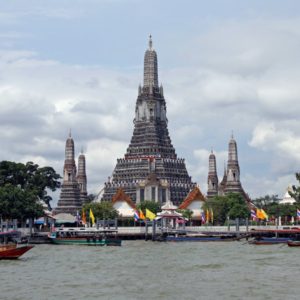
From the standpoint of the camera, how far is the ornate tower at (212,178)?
579 feet

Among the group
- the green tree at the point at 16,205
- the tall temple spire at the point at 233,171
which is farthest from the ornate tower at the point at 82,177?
the green tree at the point at 16,205

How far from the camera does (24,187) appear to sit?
147500mm

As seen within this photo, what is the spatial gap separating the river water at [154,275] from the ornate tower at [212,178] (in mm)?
86815

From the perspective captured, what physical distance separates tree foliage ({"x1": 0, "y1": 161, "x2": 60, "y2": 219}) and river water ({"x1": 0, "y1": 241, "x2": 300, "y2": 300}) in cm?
3363

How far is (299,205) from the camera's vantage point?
138m

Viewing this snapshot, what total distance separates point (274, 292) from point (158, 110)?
127 metres

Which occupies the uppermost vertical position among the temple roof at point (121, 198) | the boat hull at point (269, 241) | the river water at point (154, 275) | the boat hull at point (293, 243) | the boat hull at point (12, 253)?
the temple roof at point (121, 198)

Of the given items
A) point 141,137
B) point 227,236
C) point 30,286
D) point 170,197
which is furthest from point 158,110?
point 30,286

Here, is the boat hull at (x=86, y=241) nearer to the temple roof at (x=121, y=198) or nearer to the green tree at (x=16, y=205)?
the green tree at (x=16, y=205)

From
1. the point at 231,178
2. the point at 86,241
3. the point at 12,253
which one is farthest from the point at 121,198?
the point at 12,253

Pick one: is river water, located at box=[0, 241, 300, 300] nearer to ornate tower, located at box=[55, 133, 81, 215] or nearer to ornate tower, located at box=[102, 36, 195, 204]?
ornate tower, located at box=[102, 36, 195, 204]

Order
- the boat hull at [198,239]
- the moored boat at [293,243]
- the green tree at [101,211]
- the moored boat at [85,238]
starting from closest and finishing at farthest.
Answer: the moored boat at [293,243] < the moored boat at [85,238] < the boat hull at [198,239] < the green tree at [101,211]

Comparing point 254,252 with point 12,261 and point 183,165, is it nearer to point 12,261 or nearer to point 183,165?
point 12,261

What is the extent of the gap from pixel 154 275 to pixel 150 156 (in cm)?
10998
